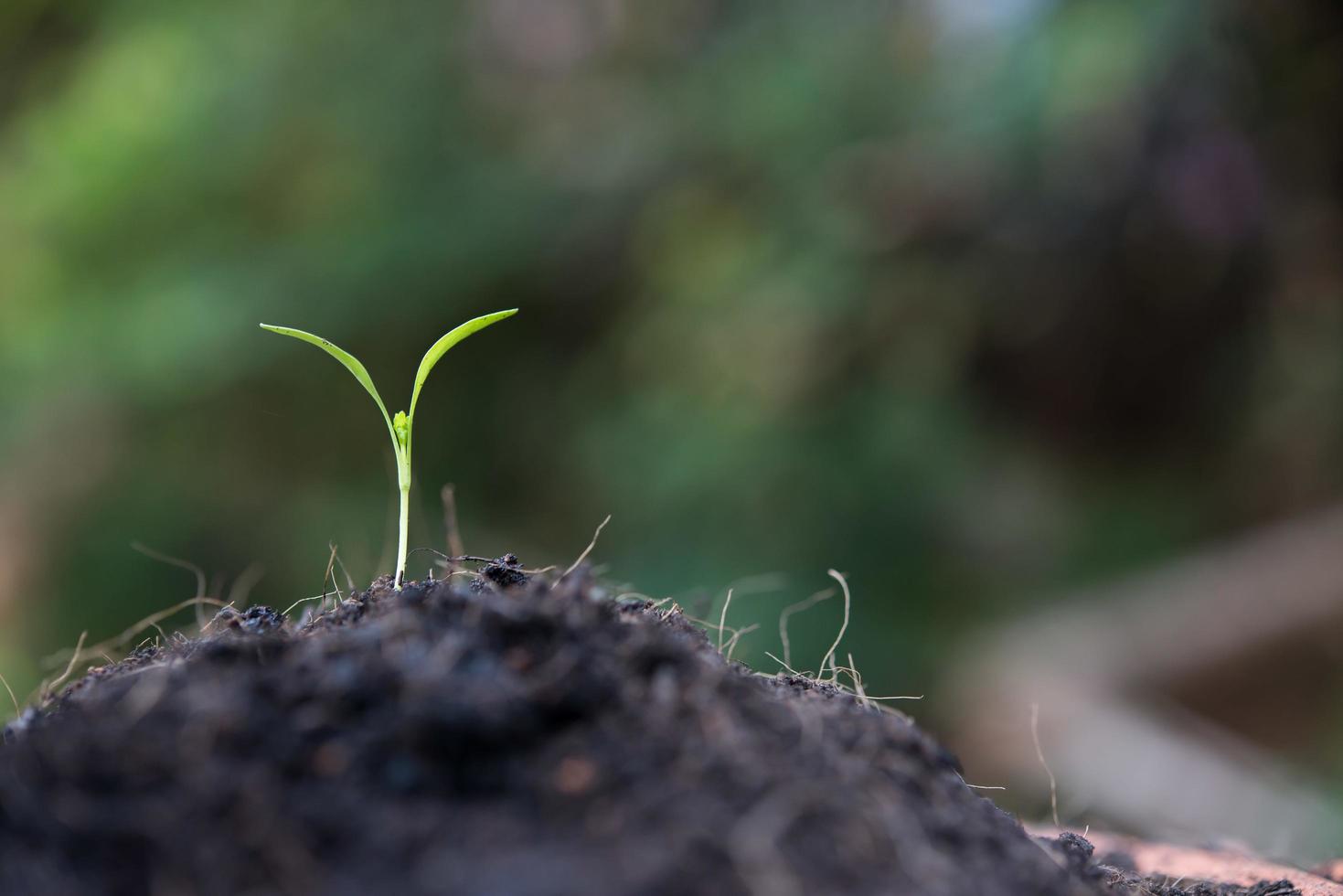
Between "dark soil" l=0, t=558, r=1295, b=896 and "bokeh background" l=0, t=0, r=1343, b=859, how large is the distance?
241 cm

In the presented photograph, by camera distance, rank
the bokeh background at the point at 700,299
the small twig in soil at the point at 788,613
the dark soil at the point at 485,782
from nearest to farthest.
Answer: the dark soil at the point at 485,782 → the small twig in soil at the point at 788,613 → the bokeh background at the point at 700,299

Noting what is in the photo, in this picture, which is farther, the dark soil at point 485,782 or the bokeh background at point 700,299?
the bokeh background at point 700,299

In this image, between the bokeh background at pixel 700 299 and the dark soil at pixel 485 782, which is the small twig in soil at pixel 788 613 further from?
the bokeh background at pixel 700 299

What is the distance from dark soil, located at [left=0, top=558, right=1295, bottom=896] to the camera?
0.42m

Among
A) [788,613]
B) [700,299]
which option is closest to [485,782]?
[788,613]

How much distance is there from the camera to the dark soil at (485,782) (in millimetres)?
425

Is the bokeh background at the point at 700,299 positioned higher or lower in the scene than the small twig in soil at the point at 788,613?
higher

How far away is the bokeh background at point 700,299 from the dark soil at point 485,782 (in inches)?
94.8

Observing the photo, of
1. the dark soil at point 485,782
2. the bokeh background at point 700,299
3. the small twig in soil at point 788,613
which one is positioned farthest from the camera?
the bokeh background at point 700,299

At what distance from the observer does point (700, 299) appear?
3.25m

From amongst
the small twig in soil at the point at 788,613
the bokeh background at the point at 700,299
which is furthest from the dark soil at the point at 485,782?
the bokeh background at the point at 700,299

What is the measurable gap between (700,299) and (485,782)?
284 centimetres

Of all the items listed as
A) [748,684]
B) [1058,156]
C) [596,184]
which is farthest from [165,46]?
[748,684]

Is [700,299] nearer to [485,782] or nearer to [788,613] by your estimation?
[788,613]
